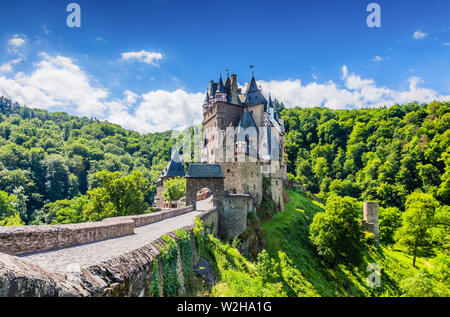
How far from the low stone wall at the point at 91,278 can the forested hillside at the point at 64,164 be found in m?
25.4

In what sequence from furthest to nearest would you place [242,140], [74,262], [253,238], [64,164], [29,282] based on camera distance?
[64,164] < [242,140] < [253,238] < [74,262] < [29,282]

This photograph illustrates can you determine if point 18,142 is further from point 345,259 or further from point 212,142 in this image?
point 345,259

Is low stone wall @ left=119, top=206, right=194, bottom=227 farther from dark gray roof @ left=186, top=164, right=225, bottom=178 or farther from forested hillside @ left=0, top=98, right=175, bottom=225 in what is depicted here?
forested hillside @ left=0, top=98, right=175, bottom=225

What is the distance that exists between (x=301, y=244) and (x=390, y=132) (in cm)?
6520

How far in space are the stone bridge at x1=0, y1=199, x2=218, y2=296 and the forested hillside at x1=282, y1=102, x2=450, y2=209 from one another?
64.7 metres

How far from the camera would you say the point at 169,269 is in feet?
23.5

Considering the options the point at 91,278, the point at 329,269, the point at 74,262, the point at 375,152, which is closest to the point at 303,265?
the point at 329,269

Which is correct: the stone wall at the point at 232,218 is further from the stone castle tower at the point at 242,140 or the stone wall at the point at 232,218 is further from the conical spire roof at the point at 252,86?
the conical spire roof at the point at 252,86

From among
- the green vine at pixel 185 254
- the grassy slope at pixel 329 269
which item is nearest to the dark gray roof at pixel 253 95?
the grassy slope at pixel 329 269

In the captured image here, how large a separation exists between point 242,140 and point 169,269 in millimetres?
28146

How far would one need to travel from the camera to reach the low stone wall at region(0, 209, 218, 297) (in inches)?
122

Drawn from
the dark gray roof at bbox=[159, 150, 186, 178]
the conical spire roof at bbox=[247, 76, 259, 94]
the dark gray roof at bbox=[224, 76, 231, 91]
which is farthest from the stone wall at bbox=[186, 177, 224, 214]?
the dark gray roof at bbox=[224, 76, 231, 91]

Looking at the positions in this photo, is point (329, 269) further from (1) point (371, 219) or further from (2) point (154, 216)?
(2) point (154, 216)
